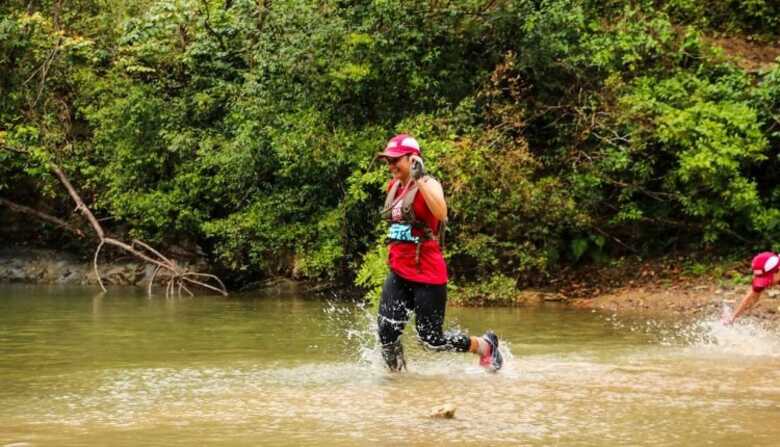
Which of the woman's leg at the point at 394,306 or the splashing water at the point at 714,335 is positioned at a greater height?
the woman's leg at the point at 394,306

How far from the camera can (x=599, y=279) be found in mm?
17812

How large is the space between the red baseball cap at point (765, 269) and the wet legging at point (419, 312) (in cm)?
331

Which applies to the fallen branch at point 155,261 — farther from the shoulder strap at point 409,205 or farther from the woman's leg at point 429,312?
the shoulder strap at point 409,205

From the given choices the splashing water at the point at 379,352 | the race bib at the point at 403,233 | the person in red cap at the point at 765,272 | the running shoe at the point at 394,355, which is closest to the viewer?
the race bib at the point at 403,233

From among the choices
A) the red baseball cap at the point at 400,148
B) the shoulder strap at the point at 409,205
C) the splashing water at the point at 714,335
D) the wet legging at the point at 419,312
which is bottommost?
the splashing water at the point at 714,335

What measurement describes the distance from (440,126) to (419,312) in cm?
809

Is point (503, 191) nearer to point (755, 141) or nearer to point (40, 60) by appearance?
point (755, 141)

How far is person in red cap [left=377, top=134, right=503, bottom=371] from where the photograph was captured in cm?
885

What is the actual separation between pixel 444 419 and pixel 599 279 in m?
11.0

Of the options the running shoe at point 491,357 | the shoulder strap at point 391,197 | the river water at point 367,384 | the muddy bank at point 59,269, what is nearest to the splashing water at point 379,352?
the river water at point 367,384

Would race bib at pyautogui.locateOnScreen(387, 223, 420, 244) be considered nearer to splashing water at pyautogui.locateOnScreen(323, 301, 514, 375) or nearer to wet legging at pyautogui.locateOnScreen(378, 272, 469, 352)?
wet legging at pyautogui.locateOnScreen(378, 272, 469, 352)

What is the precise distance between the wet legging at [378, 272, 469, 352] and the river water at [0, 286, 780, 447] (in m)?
0.33

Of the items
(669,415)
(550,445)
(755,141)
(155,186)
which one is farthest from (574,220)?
(550,445)

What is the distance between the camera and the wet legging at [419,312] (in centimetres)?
905
